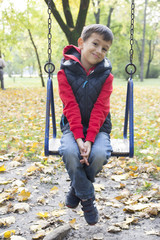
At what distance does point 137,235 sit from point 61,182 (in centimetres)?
125

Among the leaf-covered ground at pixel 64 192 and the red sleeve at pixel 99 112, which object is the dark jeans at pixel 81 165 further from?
the leaf-covered ground at pixel 64 192

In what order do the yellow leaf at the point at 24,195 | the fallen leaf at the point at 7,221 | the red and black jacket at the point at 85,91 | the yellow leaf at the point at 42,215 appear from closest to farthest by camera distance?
the red and black jacket at the point at 85,91 → the fallen leaf at the point at 7,221 → the yellow leaf at the point at 42,215 → the yellow leaf at the point at 24,195

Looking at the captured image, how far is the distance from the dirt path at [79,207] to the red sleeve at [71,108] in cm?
79

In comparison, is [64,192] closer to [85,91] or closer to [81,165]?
[81,165]

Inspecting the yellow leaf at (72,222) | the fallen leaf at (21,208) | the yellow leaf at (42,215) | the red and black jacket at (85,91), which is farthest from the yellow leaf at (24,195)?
the red and black jacket at (85,91)

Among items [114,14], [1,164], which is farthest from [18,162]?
[114,14]

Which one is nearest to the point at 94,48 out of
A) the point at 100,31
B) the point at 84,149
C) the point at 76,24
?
the point at 100,31

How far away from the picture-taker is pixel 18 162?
375 cm

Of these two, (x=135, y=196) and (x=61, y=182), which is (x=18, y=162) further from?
(x=135, y=196)

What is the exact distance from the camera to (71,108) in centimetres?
217

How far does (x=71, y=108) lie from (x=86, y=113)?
15 cm

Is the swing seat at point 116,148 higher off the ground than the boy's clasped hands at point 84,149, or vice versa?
the boy's clasped hands at point 84,149

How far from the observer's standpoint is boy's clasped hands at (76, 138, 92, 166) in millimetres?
1987

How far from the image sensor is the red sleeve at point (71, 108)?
2.10m
